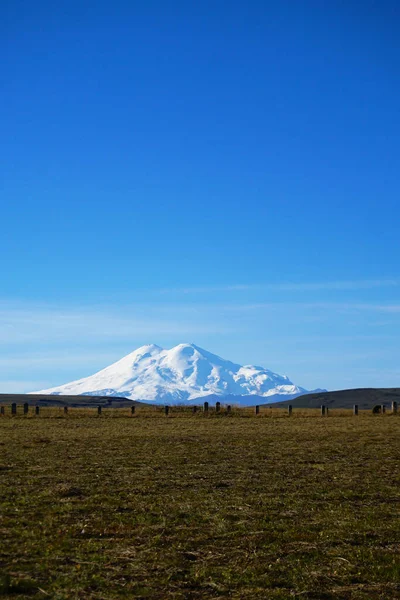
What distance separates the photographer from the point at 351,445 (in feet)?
107

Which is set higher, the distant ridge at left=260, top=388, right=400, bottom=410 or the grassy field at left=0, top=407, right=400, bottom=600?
the distant ridge at left=260, top=388, right=400, bottom=410

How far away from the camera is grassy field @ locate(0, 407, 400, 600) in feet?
33.4

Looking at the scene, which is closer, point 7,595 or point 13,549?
point 7,595

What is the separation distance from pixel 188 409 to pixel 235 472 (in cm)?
4863

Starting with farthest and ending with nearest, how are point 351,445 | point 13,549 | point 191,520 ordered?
1. point 351,445
2. point 191,520
3. point 13,549

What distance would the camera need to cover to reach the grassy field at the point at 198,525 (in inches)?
401

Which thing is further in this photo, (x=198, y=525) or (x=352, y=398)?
(x=352, y=398)

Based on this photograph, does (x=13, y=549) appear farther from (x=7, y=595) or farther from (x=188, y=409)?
(x=188, y=409)

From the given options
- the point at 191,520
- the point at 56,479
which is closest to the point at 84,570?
the point at 191,520

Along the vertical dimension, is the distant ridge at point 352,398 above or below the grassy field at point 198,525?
above

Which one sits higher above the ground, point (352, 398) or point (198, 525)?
point (352, 398)

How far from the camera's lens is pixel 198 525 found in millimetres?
14109

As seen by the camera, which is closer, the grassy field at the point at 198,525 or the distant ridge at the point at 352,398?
the grassy field at the point at 198,525

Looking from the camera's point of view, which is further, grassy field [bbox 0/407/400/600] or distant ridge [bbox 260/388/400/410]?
distant ridge [bbox 260/388/400/410]
